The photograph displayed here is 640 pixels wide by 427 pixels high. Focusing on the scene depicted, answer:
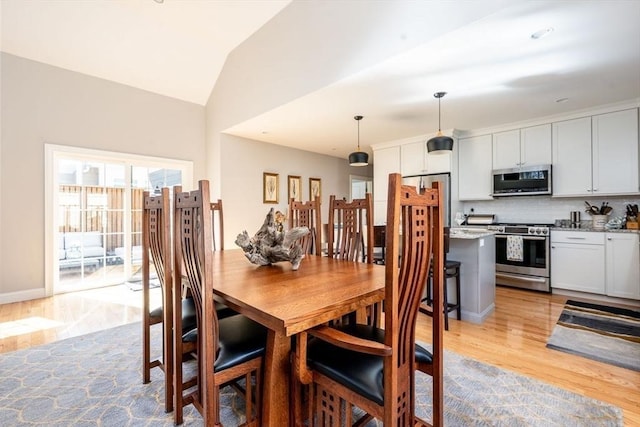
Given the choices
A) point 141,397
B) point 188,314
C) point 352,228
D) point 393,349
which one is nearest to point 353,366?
point 393,349

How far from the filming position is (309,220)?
8.82ft

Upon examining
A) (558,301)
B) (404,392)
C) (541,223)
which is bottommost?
(558,301)

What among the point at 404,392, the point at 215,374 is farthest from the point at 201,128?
the point at 404,392

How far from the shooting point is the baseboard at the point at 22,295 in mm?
3507

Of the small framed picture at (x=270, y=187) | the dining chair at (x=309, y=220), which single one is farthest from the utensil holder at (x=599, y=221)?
the small framed picture at (x=270, y=187)

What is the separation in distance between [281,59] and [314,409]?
11.9 feet

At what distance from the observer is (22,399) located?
1.74 m

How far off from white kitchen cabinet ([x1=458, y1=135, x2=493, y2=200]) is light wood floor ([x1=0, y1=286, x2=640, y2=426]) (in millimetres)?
1511

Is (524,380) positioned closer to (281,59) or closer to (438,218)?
(438,218)

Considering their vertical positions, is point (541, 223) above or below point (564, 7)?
below

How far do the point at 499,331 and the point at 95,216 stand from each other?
521cm

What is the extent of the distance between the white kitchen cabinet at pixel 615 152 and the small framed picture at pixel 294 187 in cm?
458

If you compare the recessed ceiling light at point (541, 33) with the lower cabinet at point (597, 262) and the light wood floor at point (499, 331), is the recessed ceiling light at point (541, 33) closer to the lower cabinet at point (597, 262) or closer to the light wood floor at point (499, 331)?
the light wood floor at point (499, 331)

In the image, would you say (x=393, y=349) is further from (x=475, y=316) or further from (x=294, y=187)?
(x=294, y=187)
